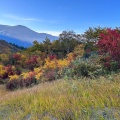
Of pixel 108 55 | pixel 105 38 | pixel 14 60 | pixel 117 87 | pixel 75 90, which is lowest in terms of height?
pixel 14 60

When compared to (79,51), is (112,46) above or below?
above

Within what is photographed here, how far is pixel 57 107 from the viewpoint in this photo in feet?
14.3

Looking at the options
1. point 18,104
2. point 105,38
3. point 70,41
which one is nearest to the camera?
point 18,104

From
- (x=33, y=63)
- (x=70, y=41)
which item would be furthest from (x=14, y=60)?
(x=70, y=41)

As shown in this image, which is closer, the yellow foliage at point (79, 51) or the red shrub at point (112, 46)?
the red shrub at point (112, 46)

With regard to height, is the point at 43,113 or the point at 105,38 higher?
the point at 105,38

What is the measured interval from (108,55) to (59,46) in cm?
2702

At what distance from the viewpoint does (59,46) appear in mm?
37250

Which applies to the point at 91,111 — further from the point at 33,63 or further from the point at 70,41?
the point at 70,41

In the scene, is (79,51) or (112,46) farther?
(79,51)

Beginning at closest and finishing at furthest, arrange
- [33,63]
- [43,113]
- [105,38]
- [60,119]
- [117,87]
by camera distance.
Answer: [60,119] → [43,113] → [117,87] → [105,38] → [33,63]

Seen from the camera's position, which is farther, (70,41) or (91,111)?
(70,41)

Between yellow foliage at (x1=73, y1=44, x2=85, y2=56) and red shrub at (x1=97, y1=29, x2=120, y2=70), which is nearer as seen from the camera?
red shrub at (x1=97, y1=29, x2=120, y2=70)

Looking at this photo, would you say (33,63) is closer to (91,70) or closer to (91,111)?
(91,70)
